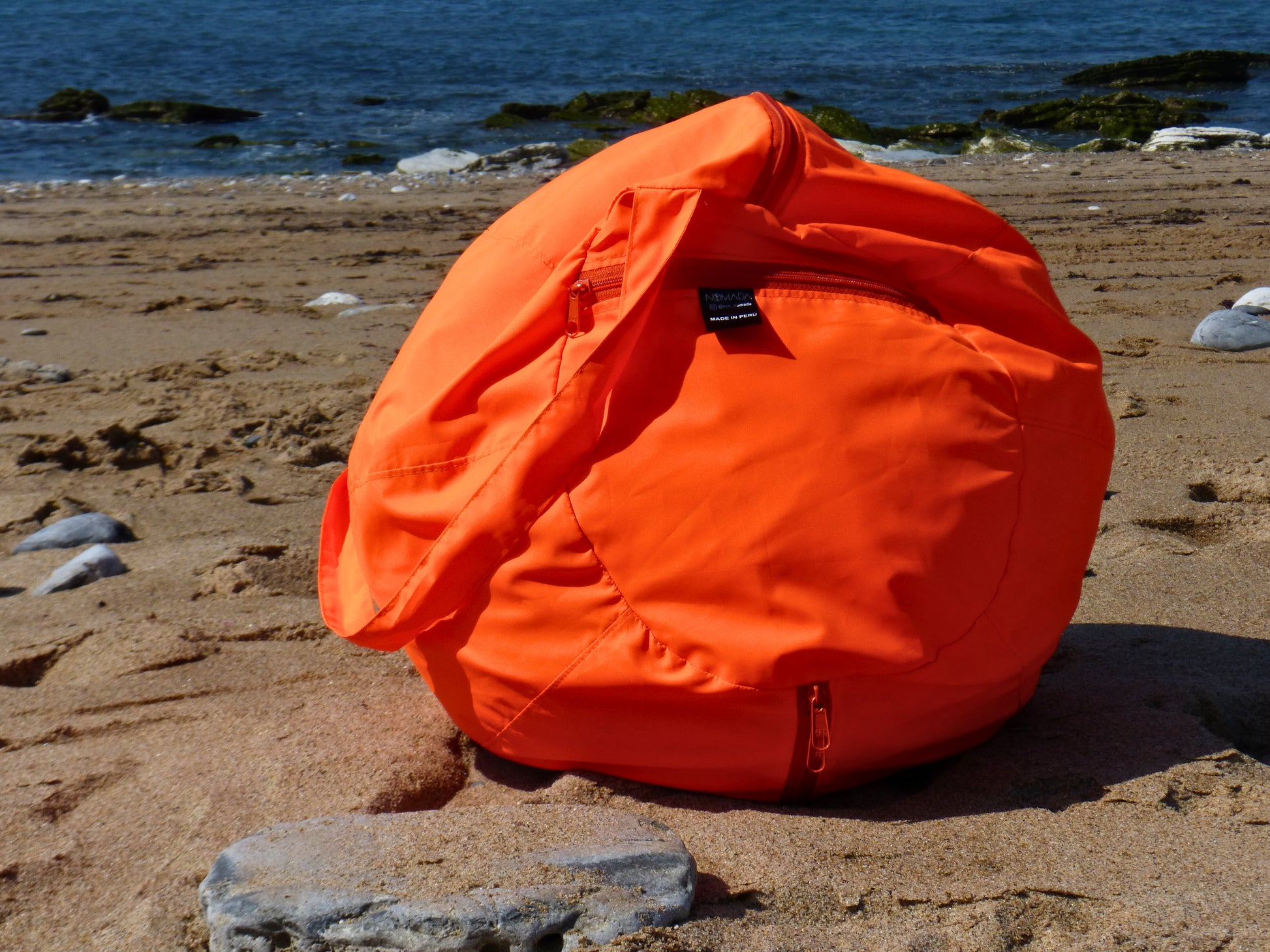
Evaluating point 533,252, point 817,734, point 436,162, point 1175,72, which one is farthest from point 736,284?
point 1175,72

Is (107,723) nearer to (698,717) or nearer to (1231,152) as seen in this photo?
(698,717)

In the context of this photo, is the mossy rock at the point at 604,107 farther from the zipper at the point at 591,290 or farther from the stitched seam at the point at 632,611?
the stitched seam at the point at 632,611

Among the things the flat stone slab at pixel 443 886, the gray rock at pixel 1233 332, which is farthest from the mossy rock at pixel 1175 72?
the flat stone slab at pixel 443 886

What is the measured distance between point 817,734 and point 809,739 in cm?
1

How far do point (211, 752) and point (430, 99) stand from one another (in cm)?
1631

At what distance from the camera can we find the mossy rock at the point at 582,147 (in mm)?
11594

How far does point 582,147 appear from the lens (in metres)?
12.0

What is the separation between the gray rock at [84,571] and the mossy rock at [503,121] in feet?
40.4

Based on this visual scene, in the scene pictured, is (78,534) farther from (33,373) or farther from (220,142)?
(220,142)

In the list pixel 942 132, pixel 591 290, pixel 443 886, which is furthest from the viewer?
pixel 942 132

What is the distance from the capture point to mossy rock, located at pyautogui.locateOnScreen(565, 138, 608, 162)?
38.0 ft

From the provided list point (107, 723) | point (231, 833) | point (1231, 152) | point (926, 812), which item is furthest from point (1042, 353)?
point (1231, 152)

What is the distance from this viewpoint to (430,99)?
16.9 meters

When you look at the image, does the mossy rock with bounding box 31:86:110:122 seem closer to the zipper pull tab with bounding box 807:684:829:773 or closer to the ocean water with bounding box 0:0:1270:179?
the ocean water with bounding box 0:0:1270:179
